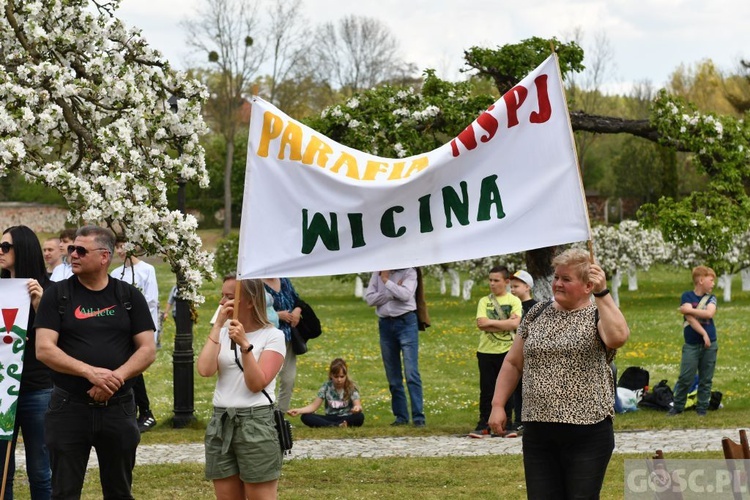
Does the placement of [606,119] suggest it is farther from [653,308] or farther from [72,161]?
[653,308]

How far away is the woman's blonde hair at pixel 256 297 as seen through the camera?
6680 millimetres

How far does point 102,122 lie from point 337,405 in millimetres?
4335

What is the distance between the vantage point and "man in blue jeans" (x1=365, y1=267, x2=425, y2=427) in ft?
42.0

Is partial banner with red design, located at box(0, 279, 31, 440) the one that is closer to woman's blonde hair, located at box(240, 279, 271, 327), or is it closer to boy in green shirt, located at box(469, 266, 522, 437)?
woman's blonde hair, located at box(240, 279, 271, 327)

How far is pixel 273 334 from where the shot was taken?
6738 mm

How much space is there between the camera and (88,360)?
6578 millimetres

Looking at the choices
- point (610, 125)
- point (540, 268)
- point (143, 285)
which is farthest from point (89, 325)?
point (610, 125)

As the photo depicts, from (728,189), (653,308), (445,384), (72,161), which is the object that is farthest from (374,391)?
(653,308)

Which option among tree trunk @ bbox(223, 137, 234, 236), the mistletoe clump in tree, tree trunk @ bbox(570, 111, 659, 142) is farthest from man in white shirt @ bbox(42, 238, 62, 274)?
tree trunk @ bbox(223, 137, 234, 236)

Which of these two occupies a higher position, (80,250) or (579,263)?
(80,250)

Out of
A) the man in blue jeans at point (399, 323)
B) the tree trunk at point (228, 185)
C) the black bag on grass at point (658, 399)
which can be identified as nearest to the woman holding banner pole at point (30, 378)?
the man in blue jeans at point (399, 323)

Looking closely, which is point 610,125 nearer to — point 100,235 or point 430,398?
point 430,398

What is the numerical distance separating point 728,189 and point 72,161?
771cm

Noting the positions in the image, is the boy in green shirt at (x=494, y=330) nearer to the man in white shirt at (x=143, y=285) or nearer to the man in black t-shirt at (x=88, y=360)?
the man in white shirt at (x=143, y=285)
